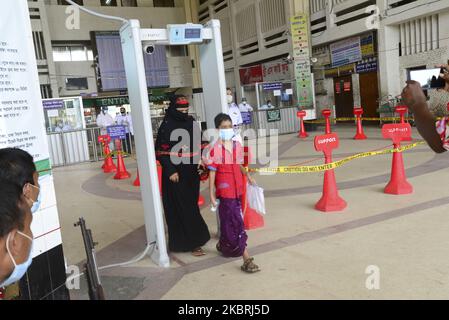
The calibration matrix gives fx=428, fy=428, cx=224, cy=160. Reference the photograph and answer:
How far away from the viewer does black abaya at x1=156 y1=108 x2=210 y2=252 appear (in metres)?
4.45

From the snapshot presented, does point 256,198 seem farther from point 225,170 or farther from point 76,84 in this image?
point 76,84

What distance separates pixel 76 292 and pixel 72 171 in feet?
29.8

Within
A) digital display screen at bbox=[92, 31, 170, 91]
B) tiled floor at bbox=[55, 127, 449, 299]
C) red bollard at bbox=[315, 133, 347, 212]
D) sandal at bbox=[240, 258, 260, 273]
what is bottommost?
tiled floor at bbox=[55, 127, 449, 299]

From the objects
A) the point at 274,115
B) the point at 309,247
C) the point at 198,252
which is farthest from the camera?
the point at 274,115

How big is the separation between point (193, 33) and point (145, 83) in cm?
77

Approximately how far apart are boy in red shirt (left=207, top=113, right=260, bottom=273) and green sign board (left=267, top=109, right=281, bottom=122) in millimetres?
12967

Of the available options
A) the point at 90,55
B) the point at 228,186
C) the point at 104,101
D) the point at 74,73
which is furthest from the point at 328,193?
the point at 90,55

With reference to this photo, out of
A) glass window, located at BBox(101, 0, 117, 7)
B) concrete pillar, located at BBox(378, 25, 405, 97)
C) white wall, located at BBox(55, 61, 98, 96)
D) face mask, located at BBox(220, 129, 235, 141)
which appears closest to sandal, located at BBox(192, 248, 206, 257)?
face mask, located at BBox(220, 129, 235, 141)

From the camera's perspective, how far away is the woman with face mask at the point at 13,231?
1409 mm

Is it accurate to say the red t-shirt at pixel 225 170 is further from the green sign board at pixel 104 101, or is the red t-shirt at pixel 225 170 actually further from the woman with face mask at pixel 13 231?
the green sign board at pixel 104 101

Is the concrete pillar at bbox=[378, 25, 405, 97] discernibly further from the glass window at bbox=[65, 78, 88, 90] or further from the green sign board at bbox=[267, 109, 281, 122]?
the glass window at bbox=[65, 78, 88, 90]

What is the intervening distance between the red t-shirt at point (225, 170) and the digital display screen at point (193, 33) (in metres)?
1.16

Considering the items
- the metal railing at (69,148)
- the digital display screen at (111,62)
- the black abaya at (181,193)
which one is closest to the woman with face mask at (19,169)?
the black abaya at (181,193)

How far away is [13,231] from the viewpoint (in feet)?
Result: 4.69
